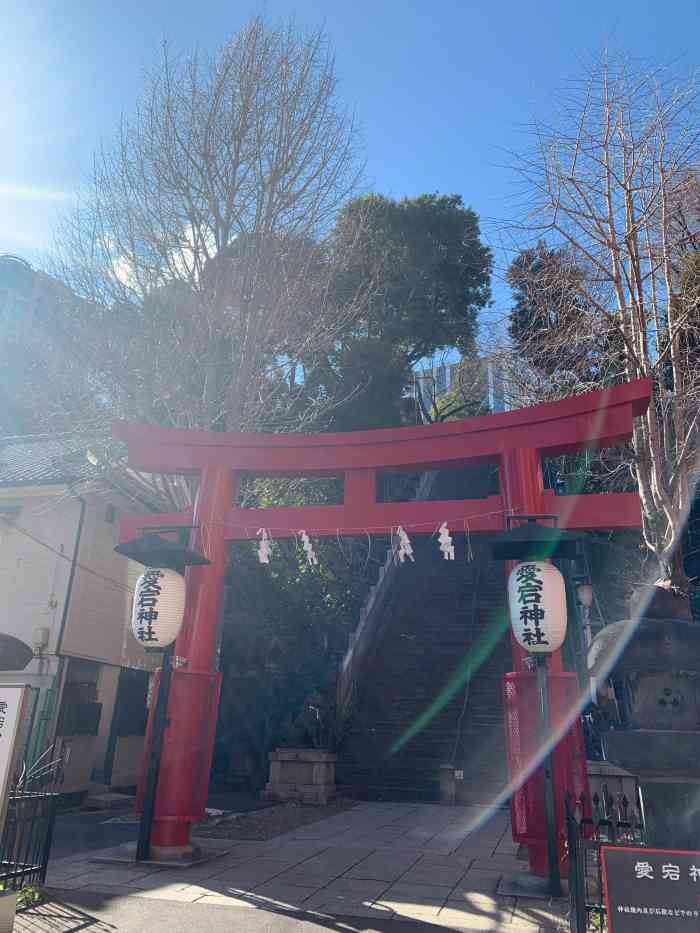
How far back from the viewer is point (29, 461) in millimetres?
16844

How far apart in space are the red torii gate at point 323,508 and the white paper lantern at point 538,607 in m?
0.98

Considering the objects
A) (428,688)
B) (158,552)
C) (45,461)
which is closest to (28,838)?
(158,552)

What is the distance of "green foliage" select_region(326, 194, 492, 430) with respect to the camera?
78.7 ft

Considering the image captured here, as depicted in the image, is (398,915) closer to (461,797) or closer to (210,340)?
(461,797)

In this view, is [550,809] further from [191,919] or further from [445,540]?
[191,919]

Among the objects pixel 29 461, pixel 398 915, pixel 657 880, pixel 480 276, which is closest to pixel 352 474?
pixel 398 915

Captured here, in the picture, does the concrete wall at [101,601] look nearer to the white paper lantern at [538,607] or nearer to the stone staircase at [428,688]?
the stone staircase at [428,688]

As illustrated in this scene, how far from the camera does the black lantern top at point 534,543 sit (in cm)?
736

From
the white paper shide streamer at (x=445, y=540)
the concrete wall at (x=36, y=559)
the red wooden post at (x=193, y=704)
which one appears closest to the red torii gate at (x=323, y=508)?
the red wooden post at (x=193, y=704)

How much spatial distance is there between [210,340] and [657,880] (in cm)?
1245

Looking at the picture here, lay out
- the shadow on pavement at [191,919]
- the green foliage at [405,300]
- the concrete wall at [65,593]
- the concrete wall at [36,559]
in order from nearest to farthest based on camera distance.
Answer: the shadow on pavement at [191,919] < the concrete wall at [65,593] < the concrete wall at [36,559] < the green foliage at [405,300]

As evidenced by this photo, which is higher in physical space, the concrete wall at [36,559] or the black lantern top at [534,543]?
the concrete wall at [36,559]

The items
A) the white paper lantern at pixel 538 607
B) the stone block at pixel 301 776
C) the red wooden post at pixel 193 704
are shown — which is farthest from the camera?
the stone block at pixel 301 776

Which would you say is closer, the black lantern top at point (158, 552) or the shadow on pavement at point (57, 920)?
the shadow on pavement at point (57, 920)
